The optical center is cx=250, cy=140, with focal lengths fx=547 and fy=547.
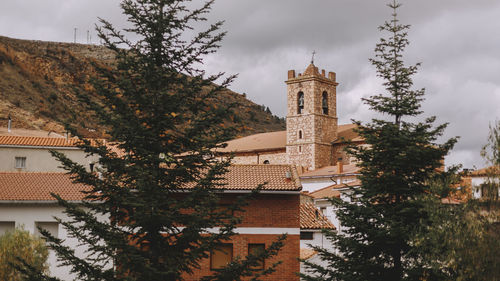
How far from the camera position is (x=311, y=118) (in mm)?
70875

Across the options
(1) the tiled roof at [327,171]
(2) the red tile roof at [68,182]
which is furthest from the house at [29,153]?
(1) the tiled roof at [327,171]

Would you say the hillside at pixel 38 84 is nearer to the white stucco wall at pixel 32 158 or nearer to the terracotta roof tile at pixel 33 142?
the terracotta roof tile at pixel 33 142

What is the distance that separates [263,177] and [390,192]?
8986mm

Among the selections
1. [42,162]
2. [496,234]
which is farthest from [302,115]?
[496,234]

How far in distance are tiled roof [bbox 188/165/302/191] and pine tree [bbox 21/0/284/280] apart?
1064 cm

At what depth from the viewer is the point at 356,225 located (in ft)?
53.6

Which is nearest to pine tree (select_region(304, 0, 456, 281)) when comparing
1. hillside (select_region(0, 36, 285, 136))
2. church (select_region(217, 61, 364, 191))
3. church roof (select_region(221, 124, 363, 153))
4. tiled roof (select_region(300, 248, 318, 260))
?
tiled roof (select_region(300, 248, 318, 260))

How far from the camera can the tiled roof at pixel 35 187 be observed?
24.4 m

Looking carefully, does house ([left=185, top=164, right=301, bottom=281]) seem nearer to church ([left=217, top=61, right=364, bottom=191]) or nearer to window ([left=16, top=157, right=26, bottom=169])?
window ([left=16, top=157, right=26, bottom=169])

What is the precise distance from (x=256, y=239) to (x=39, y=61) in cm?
6280

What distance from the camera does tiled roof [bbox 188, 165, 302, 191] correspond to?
2364 cm

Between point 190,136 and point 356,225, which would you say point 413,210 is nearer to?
point 356,225

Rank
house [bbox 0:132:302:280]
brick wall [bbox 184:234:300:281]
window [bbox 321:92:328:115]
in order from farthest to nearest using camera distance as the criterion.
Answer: window [bbox 321:92:328:115] < house [bbox 0:132:302:280] < brick wall [bbox 184:234:300:281]

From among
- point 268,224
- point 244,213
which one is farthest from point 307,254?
point 244,213
